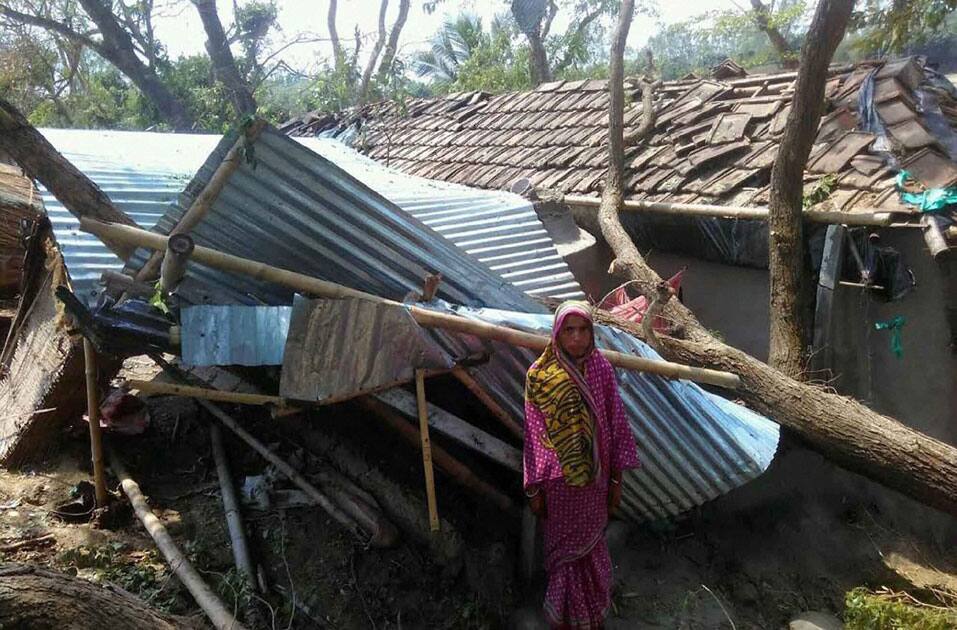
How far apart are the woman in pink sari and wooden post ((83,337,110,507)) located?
2470mm

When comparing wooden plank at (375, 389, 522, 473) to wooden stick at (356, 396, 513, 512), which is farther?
wooden stick at (356, 396, 513, 512)

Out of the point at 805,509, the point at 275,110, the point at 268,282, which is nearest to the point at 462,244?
the point at 268,282

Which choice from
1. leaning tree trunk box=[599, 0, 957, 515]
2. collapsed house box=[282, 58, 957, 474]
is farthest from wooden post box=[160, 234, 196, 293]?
collapsed house box=[282, 58, 957, 474]

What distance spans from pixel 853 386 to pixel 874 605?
7.39 ft

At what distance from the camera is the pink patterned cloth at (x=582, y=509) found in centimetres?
325

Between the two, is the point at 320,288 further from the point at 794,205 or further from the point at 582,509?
the point at 794,205

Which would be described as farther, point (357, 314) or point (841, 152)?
point (841, 152)

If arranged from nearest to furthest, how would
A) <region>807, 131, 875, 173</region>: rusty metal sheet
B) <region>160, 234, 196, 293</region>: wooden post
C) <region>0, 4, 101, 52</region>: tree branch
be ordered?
<region>160, 234, 196, 293</region>: wooden post < <region>807, 131, 875, 173</region>: rusty metal sheet < <region>0, 4, 101, 52</region>: tree branch

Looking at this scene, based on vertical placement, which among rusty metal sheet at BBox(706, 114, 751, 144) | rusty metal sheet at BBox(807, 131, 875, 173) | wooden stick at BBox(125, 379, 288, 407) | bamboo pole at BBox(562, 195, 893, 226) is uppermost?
rusty metal sheet at BBox(706, 114, 751, 144)

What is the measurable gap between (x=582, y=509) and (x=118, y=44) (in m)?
20.2

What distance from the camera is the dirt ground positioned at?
12.1 feet

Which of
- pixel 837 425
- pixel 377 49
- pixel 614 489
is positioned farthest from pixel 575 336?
pixel 377 49

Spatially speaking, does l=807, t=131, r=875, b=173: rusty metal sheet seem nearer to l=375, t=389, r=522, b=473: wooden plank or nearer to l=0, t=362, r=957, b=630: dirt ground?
l=0, t=362, r=957, b=630: dirt ground

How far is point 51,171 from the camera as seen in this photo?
3738 millimetres
